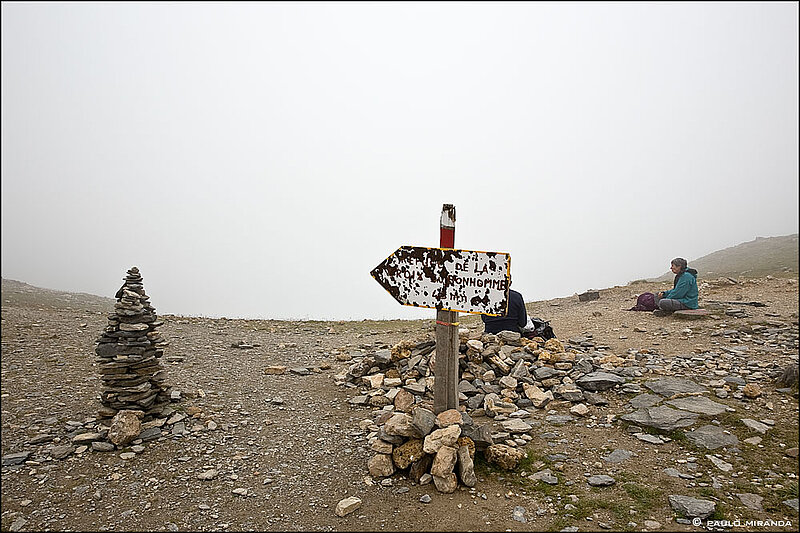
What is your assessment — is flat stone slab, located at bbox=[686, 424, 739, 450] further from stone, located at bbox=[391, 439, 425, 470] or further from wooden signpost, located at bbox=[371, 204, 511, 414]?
stone, located at bbox=[391, 439, 425, 470]

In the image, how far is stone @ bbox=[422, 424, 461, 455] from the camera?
18.7 feet

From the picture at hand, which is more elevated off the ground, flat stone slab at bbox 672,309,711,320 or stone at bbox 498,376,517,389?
flat stone slab at bbox 672,309,711,320

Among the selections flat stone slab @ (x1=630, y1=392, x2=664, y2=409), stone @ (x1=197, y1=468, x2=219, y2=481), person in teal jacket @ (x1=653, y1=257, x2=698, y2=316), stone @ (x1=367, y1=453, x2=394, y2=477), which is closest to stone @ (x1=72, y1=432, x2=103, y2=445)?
stone @ (x1=197, y1=468, x2=219, y2=481)

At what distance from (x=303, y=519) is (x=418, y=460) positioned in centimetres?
153

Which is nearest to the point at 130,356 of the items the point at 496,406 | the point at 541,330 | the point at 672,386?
the point at 496,406

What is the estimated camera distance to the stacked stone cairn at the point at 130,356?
24.6 feet

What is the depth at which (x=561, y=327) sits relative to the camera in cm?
1505

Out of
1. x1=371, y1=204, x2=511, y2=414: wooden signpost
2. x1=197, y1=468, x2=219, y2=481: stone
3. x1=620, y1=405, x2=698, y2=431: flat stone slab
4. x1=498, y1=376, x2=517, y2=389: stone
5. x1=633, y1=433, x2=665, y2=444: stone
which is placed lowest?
x1=197, y1=468, x2=219, y2=481: stone

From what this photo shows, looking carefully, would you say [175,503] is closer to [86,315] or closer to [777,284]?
[86,315]

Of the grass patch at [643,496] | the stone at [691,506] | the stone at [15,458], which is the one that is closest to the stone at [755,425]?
the stone at [691,506]

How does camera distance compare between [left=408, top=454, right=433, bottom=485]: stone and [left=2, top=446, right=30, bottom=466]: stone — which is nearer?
[left=408, top=454, right=433, bottom=485]: stone

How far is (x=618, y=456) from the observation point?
6.11m

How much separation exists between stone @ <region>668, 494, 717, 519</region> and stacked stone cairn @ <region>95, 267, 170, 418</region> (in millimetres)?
7725

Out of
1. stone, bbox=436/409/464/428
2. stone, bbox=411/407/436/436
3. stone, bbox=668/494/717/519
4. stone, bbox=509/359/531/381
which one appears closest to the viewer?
stone, bbox=668/494/717/519
